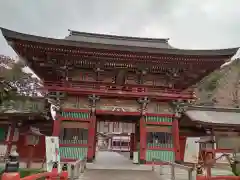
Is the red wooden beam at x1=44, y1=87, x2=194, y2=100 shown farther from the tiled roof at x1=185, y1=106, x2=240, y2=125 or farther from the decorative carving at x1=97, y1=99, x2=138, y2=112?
the tiled roof at x1=185, y1=106, x2=240, y2=125

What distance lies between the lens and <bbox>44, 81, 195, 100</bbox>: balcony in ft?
52.1

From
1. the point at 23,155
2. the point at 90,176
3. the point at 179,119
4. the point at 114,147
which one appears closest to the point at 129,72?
the point at 179,119

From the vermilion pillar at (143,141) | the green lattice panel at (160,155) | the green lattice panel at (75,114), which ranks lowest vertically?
the green lattice panel at (160,155)

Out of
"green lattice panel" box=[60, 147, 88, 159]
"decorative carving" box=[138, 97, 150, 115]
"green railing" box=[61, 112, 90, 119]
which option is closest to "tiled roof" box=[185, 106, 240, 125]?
"decorative carving" box=[138, 97, 150, 115]

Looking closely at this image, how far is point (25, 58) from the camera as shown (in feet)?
55.5

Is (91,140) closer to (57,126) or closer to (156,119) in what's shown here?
(57,126)

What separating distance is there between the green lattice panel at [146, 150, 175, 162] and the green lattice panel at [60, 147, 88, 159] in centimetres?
402

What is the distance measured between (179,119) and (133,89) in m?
4.05

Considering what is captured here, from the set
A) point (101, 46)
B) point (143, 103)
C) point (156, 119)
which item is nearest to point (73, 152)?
point (143, 103)

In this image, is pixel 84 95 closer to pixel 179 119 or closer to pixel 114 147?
pixel 179 119

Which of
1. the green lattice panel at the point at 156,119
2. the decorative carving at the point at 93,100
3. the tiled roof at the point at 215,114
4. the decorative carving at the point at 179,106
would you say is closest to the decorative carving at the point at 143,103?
the green lattice panel at the point at 156,119

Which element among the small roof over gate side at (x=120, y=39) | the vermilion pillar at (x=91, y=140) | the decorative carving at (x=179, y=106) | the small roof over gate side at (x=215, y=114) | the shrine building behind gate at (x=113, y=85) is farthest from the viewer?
the small roof over gate side at (x=120, y=39)

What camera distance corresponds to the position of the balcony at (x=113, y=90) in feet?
52.1

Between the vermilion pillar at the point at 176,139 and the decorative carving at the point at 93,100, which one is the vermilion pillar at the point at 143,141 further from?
the decorative carving at the point at 93,100
